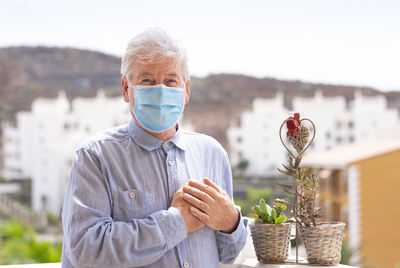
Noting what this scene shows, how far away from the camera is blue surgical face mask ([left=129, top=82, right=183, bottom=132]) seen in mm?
1339

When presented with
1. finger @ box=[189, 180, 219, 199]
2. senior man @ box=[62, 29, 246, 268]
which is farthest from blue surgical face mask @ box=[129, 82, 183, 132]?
finger @ box=[189, 180, 219, 199]

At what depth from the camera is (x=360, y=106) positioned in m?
36.9

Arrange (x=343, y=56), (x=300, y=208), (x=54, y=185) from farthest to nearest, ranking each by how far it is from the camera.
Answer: (x=343, y=56) → (x=54, y=185) → (x=300, y=208)

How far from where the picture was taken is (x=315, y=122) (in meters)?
36.8

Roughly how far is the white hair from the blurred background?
22.6 metres

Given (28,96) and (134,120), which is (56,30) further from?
(134,120)

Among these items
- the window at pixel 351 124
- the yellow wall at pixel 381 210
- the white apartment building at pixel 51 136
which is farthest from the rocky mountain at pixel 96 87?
the yellow wall at pixel 381 210

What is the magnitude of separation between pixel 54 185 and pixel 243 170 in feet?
39.0

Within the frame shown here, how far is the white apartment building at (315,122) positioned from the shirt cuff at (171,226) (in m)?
35.0

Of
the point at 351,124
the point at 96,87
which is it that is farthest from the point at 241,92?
the point at 96,87

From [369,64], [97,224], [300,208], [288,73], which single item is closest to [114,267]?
[97,224]

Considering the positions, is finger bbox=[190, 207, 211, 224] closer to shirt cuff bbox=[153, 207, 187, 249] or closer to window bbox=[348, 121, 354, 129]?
shirt cuff bbox=[153, 207, 187, 249]

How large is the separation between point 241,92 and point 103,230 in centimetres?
3674

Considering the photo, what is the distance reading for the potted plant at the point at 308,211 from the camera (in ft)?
4.88
